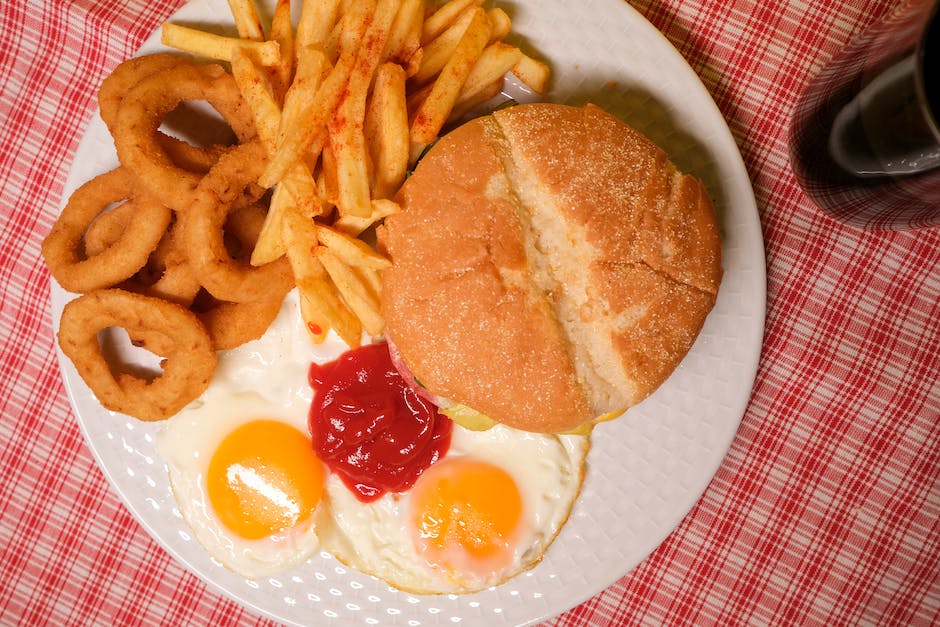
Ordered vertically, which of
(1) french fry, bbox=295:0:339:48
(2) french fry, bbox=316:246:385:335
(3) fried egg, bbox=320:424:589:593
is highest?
(1) french fry, bbox=295:0:339:48

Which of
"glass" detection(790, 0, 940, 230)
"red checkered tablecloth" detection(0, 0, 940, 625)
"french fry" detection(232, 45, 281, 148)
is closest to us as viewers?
"glass" detection(790, 0, 940, 230)

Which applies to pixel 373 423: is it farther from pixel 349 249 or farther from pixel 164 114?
pixel 164 114

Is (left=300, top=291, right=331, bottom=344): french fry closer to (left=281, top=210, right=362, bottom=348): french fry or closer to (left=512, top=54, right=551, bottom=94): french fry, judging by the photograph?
(left=281, top=210, right=362, bottom=348): french fry

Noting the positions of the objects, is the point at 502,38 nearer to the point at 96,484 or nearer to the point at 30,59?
the point at 30,59

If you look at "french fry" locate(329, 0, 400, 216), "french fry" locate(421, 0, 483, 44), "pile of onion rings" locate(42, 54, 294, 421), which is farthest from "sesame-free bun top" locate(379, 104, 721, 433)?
"pile of onion rings" locate(42, 54, 294, 421)

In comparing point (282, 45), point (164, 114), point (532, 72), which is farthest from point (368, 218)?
point (164, 114)

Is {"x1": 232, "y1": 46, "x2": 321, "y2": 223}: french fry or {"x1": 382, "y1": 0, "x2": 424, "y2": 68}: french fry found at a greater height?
{"x1": 382, "y1": 0, "x2": 424, "y2": 68}: french fry
